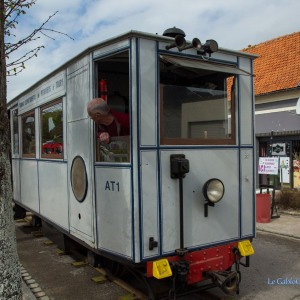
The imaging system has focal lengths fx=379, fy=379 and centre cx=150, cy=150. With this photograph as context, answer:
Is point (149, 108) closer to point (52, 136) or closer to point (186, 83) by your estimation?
point (186, 83)

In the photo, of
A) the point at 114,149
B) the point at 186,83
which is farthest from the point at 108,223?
the point at 186,83

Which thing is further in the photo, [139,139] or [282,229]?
[282,229]

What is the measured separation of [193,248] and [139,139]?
1257mm

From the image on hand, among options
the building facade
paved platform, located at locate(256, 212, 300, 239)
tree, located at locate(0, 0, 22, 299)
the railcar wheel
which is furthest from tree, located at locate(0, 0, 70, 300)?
the building facade

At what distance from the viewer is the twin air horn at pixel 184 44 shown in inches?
137

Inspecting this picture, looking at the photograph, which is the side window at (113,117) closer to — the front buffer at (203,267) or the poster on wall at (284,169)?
the front buffer at (203,267)

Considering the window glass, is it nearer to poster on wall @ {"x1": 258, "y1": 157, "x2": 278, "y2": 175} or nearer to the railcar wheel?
the railcar wheel

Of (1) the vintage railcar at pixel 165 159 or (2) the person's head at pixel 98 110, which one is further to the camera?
(2) the person's head at pixel 98 110

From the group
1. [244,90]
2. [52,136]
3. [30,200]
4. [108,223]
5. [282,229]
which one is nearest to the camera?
[108,223]

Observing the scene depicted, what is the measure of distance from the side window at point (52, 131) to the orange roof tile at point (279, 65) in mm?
8883

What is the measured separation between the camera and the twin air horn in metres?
3.47

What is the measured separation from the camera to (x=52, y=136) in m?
5.38

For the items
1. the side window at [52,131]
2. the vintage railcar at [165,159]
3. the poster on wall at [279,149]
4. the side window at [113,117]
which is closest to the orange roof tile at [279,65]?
the poster on wall at [279,149]

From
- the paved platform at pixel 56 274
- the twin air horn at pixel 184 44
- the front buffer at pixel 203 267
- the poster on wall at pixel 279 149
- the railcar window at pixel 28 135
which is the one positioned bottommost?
the paved platform at pixel 56 274
